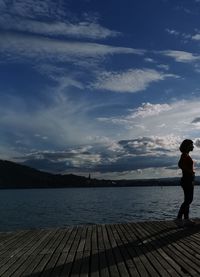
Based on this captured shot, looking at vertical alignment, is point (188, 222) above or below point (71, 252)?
above

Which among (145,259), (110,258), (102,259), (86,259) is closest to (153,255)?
(145,259)

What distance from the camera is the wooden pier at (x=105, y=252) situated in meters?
7.33

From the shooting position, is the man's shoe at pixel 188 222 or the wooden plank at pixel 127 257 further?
the man's shoe at pixel 188 222

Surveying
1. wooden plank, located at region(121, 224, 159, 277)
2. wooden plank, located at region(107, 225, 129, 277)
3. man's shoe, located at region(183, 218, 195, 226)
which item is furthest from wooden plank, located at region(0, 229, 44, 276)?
man's shoe, located at region(183, 218, 195, 226)

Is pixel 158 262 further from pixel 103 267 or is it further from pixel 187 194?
pixel 187 194

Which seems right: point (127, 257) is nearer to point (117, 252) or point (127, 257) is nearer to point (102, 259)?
point (102, 259)

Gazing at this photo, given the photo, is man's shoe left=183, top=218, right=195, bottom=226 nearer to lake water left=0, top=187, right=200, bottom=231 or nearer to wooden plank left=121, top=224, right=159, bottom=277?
wooden plank left=121, top=224, right=159, bottom=277

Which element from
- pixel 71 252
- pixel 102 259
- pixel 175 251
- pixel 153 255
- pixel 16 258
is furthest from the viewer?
pixel 71 252

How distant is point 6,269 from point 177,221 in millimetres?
6278

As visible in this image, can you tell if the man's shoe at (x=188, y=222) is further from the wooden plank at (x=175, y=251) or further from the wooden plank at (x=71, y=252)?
the wooden plank at (x=71, y=252)

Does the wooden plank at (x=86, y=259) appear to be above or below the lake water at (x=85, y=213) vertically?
below

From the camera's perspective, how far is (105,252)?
8.96 m

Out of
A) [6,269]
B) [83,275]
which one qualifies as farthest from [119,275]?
[6,269]

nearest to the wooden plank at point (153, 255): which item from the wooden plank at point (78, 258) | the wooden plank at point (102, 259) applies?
the wooden plank at point (102, 259)
